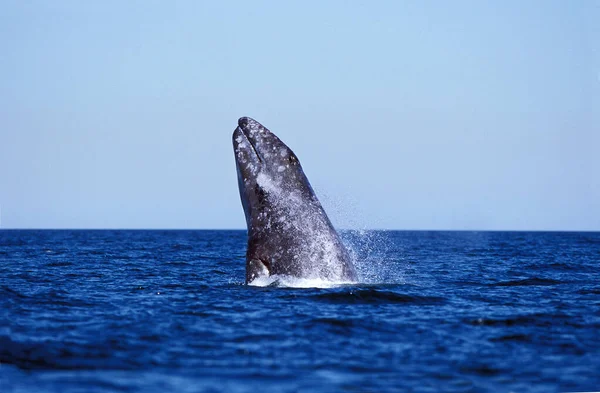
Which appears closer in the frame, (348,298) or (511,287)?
(348,298)

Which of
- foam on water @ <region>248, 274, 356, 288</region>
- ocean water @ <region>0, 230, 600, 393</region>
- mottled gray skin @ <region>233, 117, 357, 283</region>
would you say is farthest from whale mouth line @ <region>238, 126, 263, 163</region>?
ocean water @ <region>0, 230, 600, 393</region>

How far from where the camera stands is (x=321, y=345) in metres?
9.71

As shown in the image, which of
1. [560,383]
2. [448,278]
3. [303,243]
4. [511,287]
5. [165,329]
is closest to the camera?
[560,383]

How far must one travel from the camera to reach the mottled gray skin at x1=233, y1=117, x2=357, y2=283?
14.3 meters

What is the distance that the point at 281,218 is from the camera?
1449cm

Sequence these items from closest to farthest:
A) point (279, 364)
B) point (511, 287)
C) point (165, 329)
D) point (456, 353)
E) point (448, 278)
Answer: point (279, 364)
point (456, 353)
point (165, 329)
point (511, 287)
point (448, 278)

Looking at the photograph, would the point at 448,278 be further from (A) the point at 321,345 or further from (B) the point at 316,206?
(A) the point at 321,345

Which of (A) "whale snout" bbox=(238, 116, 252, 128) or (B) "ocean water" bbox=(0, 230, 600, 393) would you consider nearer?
(B) "ocean water" bbox=(0, 230, 600, 393)

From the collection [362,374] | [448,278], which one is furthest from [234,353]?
[448,278]

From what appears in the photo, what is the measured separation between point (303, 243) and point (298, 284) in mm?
728

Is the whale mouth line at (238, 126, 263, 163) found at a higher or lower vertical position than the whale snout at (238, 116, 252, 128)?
lower

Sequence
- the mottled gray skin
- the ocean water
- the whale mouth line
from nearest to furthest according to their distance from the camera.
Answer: the ocean water, the mottled gray skin, the whale mouth line

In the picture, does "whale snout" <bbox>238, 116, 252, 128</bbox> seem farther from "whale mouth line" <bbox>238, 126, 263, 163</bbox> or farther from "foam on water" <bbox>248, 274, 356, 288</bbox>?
"foam on water" <bbox>248, 274, 356, 288</bbox>

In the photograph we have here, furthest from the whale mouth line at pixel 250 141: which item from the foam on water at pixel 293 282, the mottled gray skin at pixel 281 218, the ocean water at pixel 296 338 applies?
the ocean water at pixel 296 338
